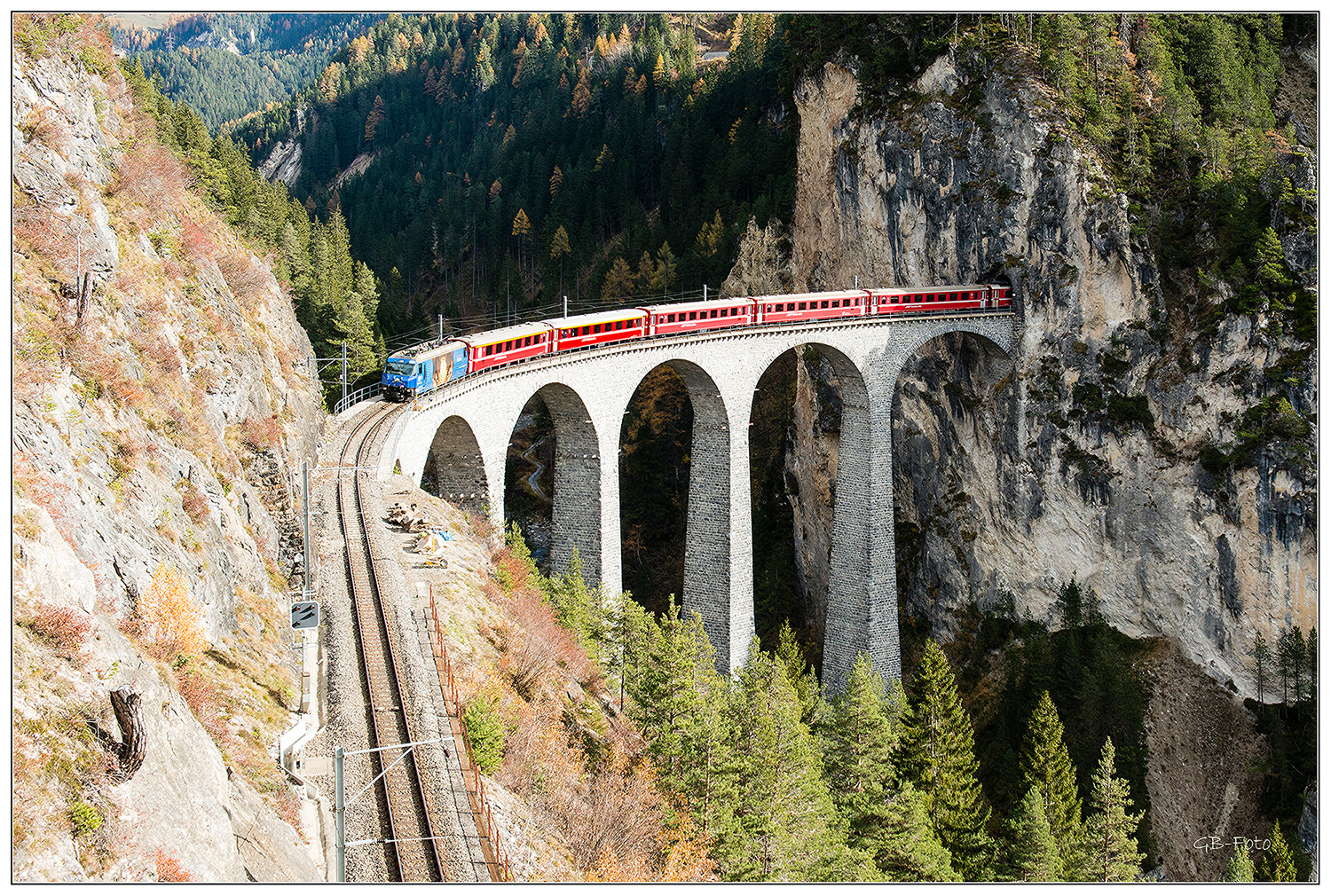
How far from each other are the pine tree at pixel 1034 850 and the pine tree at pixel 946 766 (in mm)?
2566

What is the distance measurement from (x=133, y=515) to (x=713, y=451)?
98.5 feet

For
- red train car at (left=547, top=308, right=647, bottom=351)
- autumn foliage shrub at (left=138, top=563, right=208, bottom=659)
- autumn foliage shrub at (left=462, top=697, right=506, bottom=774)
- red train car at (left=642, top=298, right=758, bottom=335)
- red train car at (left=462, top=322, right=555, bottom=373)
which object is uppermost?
red train car at (left=642, top=298, right=758, bottom=335)

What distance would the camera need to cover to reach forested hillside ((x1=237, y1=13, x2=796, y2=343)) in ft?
314

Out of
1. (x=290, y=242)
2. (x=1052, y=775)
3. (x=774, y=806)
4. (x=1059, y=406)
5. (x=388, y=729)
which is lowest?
(x=1052, y=775)

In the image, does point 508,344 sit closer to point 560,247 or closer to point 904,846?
point 904,846

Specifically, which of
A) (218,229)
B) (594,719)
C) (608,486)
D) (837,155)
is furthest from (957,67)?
(594,719)

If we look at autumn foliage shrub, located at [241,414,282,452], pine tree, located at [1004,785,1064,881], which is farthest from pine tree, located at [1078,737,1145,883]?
autumn foliage shrub, located at [241,414,282,452]

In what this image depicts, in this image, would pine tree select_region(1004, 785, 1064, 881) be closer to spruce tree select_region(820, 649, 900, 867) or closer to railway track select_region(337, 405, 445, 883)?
spruce tree select_region(820, 649, 900, 867)

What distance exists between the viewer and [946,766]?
124ft

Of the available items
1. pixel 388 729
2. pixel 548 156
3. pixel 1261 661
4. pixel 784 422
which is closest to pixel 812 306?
pixel 784 422

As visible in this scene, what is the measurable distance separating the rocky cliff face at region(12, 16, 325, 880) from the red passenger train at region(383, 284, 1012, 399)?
17.7 ft

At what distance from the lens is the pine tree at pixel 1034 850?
1266 inches

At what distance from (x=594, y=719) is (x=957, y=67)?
4252cm

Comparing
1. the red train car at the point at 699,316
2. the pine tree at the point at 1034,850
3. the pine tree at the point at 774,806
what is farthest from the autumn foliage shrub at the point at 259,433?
the pine tree at the point at 1034,850
